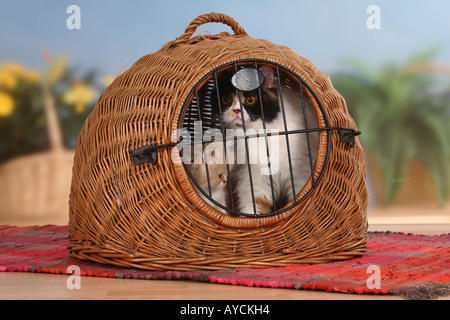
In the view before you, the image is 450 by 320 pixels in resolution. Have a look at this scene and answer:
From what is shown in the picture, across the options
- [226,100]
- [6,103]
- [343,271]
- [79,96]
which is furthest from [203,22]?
[6,103]

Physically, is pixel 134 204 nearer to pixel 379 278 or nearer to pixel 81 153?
pixel 81 153

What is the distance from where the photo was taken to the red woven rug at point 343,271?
1.11 metres

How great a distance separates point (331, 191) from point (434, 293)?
1.52ft

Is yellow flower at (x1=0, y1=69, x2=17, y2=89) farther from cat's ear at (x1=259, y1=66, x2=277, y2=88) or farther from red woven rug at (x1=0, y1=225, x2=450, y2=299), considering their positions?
cat's ear at (x1=259, y1=66, x2=277, y2=88)

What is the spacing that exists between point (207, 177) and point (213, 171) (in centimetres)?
10

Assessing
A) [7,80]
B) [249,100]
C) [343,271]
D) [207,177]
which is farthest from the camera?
[7,80]

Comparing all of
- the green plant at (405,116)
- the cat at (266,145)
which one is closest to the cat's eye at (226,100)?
the cat at (266,145)

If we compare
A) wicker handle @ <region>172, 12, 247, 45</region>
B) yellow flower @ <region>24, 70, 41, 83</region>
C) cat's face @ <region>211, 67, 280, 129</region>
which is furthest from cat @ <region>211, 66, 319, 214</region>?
yellow flower @ <region>24, 70, 41, 83</region>

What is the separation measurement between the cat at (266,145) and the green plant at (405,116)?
58.6 inches

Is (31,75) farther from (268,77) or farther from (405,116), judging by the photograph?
(405,116)

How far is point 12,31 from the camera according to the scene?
2.97 m

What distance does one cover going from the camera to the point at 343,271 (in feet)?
4.20

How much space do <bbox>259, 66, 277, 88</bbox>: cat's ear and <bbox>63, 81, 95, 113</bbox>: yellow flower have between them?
165 centimetres

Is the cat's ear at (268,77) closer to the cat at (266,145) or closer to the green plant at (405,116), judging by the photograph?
the cat at (266,145)
